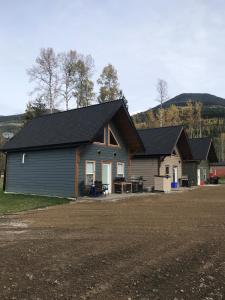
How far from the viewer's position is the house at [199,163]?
1345 inches

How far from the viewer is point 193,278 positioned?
530 centimetres

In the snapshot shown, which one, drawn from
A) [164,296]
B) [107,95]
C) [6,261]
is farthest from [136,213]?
[107,95]

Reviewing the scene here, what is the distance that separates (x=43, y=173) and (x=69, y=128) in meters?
2.93

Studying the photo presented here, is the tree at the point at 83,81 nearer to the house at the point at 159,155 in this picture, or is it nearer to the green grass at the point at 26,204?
the house at the point at 159,155

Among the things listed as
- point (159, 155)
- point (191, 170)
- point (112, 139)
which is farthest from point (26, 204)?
point (191, 170)

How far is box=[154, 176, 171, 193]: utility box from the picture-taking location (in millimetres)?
23859

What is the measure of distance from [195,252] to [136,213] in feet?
18.7

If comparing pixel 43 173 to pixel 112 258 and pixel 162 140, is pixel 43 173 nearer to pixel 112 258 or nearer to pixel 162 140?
pixel 162 140

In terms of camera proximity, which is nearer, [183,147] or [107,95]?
[183,147]

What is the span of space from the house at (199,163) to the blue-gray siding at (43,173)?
18.0 metres

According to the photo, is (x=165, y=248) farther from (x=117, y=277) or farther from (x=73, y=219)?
(x=73, y=219)

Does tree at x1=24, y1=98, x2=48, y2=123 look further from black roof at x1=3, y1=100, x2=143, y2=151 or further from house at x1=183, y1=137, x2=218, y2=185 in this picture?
house at x1=183, y1=137, x2=218, y2=185

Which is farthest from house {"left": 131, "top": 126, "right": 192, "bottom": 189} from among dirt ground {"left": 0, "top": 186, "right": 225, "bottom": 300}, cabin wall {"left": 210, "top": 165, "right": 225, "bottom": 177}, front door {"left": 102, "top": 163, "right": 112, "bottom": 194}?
cabin wall {"left": 210, "top": 165, "right": 225, "bottom": 177}

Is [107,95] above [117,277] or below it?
above
